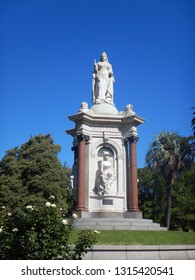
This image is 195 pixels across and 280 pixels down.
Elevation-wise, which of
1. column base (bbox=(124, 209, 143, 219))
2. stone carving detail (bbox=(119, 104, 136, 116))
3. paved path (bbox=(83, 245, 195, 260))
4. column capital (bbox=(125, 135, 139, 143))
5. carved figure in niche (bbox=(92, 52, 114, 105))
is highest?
carved figure in niche (bbox=(92, 52, 114, 105))

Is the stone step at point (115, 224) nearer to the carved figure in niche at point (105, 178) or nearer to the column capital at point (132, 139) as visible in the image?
the carved figure in niche at point (105, 178)

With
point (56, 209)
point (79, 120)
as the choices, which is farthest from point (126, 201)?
point (56, 209)

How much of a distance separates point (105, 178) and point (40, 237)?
42.5 ft

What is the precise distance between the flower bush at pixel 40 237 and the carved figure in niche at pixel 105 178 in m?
12.3

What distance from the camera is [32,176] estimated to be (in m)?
35.2

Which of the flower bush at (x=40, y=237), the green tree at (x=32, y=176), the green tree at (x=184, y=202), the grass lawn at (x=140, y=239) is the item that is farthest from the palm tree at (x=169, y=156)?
the flower bush at (x=40, y=237)

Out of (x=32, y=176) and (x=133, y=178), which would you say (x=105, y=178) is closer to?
(x=133, y=178)

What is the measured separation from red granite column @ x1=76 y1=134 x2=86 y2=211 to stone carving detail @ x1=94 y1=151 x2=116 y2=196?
3.51 ft

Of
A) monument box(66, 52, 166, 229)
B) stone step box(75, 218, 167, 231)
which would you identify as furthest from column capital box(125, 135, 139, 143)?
stone step box(75, 218, 167, 231)

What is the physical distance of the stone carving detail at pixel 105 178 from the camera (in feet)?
66.2

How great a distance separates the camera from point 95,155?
21453mm

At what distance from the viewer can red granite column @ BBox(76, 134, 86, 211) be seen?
19.7m

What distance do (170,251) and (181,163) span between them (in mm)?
25373

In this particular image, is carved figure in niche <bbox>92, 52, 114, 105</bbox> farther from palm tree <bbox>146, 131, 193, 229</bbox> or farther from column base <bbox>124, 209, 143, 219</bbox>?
palm tree <bbox>146, 131, 193, 229</bbox>
